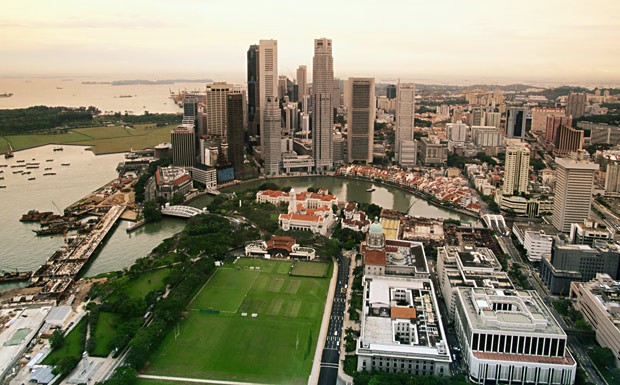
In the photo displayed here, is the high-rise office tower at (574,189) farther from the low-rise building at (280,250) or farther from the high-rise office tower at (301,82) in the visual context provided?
the high-rise office tower at (301,82)

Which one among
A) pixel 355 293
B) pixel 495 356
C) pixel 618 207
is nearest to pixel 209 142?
pixel 355 293

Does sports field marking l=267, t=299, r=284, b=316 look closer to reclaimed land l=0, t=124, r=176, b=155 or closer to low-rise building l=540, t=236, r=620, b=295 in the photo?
low-rise building l=540, t=236, r=620, b=295

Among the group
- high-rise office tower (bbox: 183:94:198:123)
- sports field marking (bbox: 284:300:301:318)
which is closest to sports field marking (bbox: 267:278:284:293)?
sports field marking (bbox: 284:300:301:318)

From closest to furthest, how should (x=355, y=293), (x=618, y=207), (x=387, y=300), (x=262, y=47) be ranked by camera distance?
(x=387, y=300) → (x=355, y=293) → (x=618, y=207) → (x=262, y=47)

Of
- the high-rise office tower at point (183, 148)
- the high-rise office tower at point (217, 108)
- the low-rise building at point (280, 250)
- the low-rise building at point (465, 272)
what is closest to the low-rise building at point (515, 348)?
the low-rise building at point (465, 272)

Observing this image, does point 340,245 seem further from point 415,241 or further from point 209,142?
point 209,142

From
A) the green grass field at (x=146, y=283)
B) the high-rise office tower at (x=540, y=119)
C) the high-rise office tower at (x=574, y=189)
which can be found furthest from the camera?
the high-rise office tower at (x=540, y=119)
